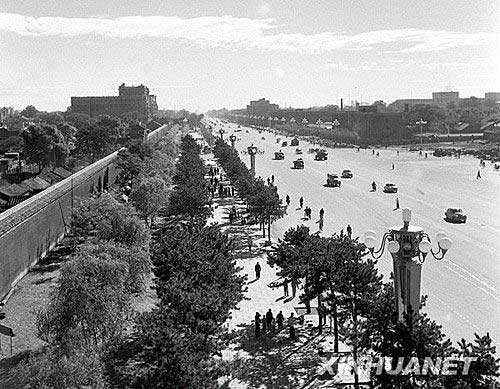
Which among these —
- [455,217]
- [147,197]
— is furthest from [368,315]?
[455,217]

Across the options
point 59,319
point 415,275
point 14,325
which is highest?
point 415,275

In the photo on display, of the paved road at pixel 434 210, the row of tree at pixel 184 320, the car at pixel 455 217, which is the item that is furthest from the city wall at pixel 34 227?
the car at pixel 455 217

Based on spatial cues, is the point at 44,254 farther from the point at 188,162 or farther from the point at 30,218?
the point at 188,162

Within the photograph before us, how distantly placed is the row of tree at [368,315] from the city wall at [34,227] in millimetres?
10335

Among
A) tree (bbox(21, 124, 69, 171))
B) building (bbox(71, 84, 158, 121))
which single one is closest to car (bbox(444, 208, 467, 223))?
tree (bbox(21, 124, 69, 171))

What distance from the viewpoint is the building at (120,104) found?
150 metres

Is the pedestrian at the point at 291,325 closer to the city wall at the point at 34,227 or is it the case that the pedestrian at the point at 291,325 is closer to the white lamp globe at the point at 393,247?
the white lamp globe at the point at 393,247

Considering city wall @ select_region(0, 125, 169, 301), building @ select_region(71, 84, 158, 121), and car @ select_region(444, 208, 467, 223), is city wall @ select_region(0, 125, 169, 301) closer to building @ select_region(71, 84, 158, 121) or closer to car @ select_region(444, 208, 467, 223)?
car @ select_region(444, 208, 467, 223)

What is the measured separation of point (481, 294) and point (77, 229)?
16732 mm

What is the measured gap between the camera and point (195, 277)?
47.8 feet

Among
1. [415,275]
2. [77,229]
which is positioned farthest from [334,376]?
[77,229]

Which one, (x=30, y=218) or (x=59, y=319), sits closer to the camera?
(x=59, y=319)

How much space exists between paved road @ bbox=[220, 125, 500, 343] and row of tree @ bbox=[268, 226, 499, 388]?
3.96 metres

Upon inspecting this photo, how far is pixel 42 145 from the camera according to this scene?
52.2 m
